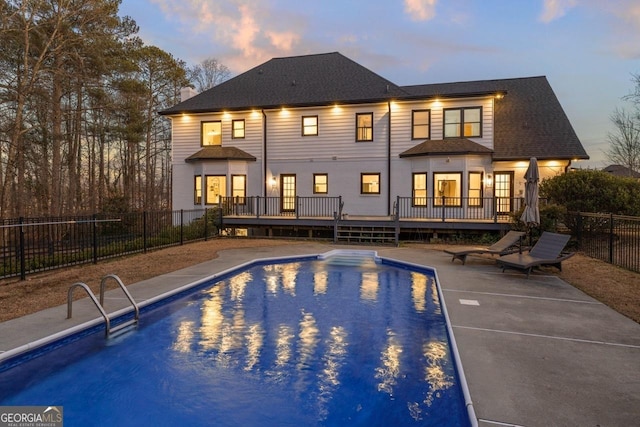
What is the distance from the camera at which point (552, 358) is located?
451cm

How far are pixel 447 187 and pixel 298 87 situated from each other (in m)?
9.66

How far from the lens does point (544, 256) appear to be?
31.7 feet

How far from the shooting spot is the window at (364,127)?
19375 millimetres

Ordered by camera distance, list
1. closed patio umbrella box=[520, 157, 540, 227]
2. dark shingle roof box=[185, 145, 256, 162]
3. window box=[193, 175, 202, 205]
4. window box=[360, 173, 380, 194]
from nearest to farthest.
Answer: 1. closed patio umbrella box=[520, 157, 540, 227]
2. window box=[360, 173, 380, 194]
3. dark shingle roof box=[185, 145, 256, 162]
4. window box=[193, 175, 202, 205]

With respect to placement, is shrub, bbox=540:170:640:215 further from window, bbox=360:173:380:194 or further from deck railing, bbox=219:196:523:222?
window, bbox=360:173:380:194

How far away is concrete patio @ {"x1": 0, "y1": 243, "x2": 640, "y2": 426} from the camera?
3383 mm

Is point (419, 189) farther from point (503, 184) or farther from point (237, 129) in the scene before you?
point (237, 129)

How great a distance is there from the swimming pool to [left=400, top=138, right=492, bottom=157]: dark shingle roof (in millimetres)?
11080

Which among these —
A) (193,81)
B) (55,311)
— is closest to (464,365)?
(55,311)

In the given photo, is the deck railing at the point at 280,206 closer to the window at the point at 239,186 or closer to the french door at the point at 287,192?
the french door at the point at 287,192

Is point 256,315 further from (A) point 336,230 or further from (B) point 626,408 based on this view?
(A) point 336,230

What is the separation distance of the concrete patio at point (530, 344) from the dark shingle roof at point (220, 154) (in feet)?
38.6

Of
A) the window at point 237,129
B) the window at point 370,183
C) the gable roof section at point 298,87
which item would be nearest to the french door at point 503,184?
the window at point 370,183

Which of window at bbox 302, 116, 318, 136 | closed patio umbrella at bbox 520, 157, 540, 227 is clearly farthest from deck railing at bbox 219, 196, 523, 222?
closed patio umbrella at bbox 520, 157, 540, 227
